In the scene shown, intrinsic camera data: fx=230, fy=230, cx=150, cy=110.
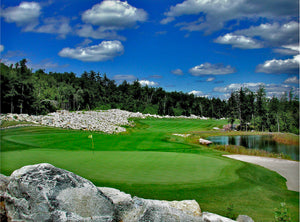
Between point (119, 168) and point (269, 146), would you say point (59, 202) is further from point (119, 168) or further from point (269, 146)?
point (269, 146)

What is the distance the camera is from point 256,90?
1992 inches

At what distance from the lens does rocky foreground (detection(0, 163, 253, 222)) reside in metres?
3.31

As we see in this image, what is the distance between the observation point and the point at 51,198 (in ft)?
11.0

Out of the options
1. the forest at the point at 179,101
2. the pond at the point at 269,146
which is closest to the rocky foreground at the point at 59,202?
→ the forest at the point at 179,101

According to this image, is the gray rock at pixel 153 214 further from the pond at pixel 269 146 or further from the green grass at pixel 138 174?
the pond at pixel 269 146

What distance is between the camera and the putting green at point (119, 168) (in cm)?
534

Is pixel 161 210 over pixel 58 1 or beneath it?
beneath

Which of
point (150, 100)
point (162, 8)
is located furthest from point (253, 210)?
point (150, 100)

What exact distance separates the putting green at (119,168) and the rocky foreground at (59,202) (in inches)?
66.0

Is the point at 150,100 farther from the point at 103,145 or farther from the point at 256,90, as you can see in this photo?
the point at 103,145

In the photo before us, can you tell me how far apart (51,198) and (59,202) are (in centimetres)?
13

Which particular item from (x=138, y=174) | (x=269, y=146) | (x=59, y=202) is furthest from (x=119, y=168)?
(x=269, y=146)

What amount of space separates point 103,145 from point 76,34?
12.1 feet

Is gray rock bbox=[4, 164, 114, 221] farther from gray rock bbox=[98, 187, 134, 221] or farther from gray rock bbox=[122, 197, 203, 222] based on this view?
gray rock bbox=[122, 197, 203, 222]
